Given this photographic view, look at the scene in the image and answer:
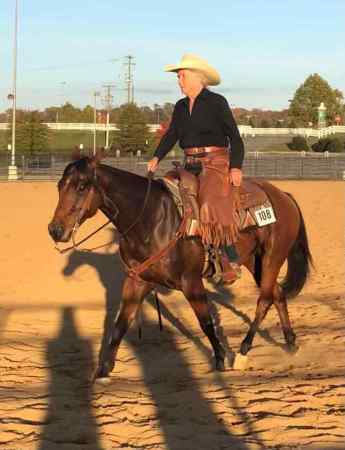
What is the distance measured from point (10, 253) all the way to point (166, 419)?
907 cm

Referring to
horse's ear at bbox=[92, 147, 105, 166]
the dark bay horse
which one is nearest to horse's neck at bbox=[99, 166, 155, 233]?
the dark bay horse

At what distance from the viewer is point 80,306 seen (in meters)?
9.09

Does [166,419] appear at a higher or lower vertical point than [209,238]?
lower

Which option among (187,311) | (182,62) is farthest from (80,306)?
(182,62)

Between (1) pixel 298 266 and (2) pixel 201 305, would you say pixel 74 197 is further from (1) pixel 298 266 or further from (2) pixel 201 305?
(1) pixel 298 266

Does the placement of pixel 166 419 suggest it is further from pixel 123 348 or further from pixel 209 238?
pixel 123 348

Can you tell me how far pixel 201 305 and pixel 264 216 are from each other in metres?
1.16

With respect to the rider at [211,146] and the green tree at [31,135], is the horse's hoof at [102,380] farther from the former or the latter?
the green tree at [31,135]

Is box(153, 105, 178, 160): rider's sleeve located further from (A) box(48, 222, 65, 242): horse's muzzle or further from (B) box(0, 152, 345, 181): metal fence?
(B) box(0, 152, 345, 181): metal fence

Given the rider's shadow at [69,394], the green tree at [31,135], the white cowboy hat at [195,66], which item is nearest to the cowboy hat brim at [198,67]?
the white cowboy hat at [195,66]

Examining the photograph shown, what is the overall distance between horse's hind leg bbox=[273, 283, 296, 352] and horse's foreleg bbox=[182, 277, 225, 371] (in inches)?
39.5

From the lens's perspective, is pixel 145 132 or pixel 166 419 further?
pixel 145 132

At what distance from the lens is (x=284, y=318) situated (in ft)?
22.9

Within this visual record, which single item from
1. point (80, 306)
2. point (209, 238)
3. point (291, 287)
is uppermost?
point (209, 238)
